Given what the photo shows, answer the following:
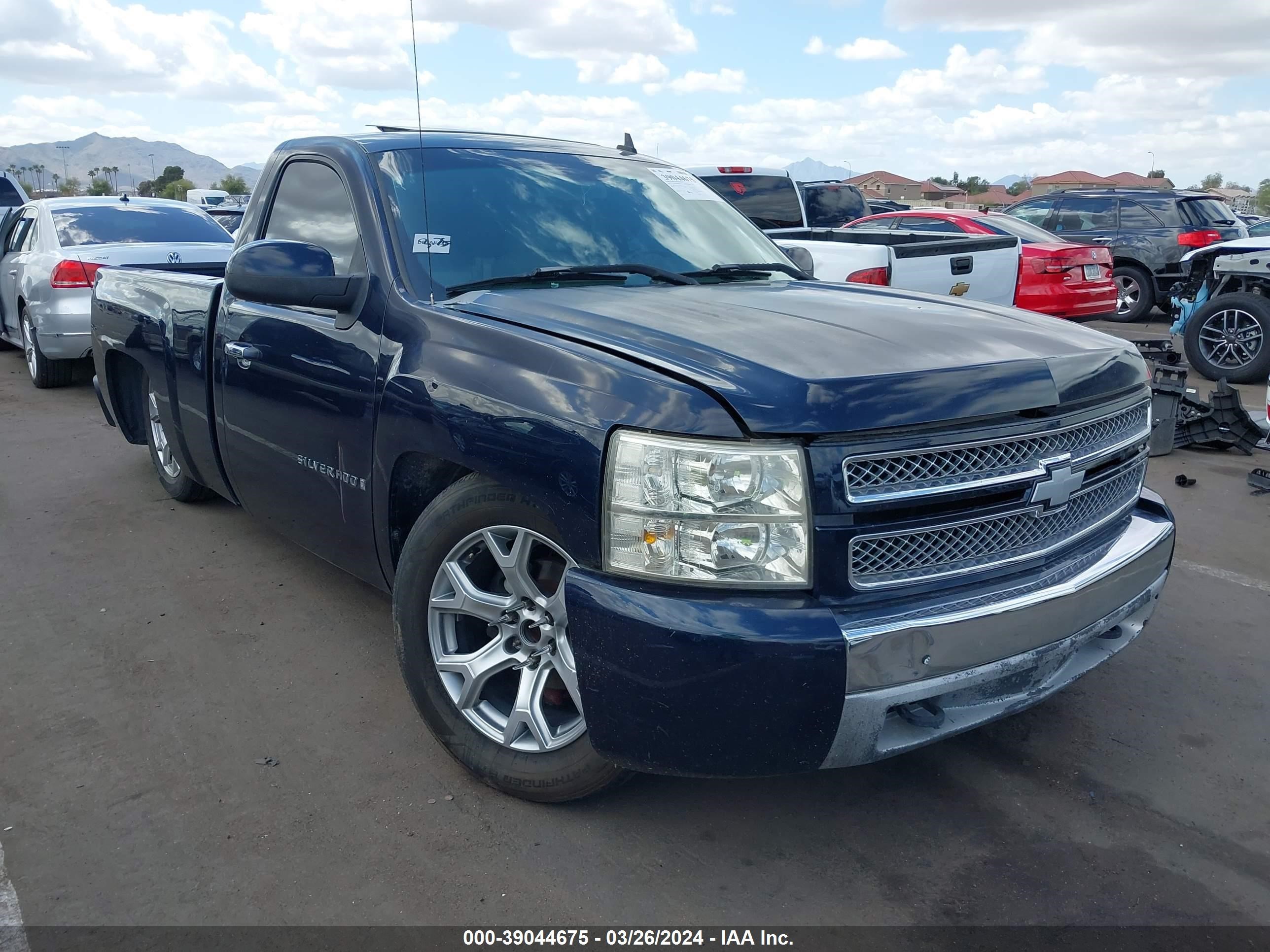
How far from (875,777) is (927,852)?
1.24 ft

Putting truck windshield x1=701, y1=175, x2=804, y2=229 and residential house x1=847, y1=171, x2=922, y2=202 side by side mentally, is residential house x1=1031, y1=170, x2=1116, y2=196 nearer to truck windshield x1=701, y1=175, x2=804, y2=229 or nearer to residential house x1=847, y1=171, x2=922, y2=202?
residential house x1=847, y1=171, x2=922, y2=202

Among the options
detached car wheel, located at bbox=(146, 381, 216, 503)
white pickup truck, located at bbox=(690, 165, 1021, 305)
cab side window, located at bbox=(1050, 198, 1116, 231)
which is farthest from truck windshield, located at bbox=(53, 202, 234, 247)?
cab side window, located at bbox=(1050, 198, 1116, 231)

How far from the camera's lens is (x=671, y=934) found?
8.03 feet

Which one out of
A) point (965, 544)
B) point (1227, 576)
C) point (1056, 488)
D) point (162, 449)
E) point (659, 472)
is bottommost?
point (1227, 576)

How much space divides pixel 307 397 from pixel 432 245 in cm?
69

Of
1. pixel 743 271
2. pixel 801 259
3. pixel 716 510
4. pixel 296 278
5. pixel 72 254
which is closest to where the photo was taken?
pixel 716 510

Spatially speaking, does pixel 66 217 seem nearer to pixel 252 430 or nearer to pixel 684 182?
pixel 252 430

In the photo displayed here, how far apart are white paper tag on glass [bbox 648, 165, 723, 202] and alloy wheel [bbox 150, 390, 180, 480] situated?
3.01 meters

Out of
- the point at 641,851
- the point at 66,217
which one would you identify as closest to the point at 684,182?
the point at 641,851

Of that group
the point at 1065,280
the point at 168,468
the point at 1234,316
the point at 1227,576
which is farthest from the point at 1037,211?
the point at 168,468

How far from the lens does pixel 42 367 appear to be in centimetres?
937

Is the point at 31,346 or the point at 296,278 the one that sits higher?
the point at 296,278

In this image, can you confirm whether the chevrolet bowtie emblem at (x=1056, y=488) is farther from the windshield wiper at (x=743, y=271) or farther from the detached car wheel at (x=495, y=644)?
the windshield wiper at (x=743, y=271)

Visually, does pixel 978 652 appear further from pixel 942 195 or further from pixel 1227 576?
pixel 942 195
